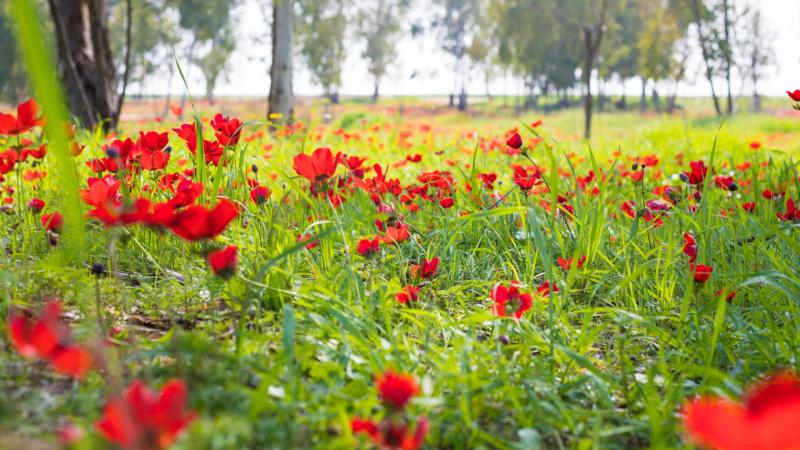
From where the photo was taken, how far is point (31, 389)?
3.32 feet

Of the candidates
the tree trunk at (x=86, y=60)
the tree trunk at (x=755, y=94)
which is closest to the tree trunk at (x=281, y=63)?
the tree trunk at (x=86, y=60)

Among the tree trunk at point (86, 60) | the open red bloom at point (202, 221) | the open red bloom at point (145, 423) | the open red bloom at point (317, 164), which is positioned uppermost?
the tree trunk at point (86, 60)

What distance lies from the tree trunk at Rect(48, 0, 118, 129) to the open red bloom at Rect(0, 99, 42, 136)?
4739 mm

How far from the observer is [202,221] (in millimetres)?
917

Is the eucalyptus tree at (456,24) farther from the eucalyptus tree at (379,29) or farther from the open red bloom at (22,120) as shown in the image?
the open red bloom at (22,120)

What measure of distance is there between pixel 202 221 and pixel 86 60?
20.3ft

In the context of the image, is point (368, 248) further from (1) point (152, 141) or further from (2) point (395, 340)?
(1) point (152, 141)

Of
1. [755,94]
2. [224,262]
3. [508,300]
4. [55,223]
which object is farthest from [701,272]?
[755,94]

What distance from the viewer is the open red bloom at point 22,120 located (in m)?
1.50

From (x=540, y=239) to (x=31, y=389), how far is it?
1.09 metres

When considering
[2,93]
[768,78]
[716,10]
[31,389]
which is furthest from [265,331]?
[768,78]

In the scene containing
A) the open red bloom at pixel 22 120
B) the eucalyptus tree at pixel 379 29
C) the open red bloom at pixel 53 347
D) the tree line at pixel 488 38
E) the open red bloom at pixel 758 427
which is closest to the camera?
the open red bloom at pixel 758 427

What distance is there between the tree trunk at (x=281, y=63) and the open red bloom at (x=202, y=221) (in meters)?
7.95

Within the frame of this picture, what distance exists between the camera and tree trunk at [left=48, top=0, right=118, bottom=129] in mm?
5988
